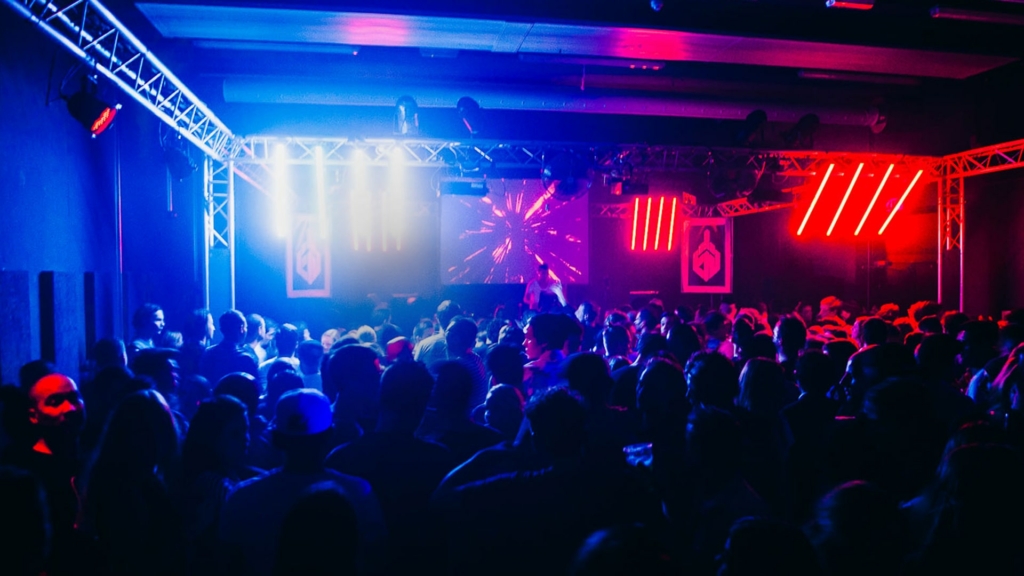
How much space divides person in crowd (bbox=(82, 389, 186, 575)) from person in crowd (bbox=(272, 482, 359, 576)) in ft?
2.32

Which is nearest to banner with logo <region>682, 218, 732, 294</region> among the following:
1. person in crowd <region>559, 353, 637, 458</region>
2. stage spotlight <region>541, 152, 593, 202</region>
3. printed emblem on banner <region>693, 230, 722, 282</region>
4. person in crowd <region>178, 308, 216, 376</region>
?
printed emblem on banner <region>693, 230, 722, 282</region>

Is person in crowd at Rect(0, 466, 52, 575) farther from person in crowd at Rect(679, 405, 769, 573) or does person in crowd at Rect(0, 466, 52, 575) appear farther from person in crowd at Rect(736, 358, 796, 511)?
person in crowd at Rect(736, 358, 796, 511)

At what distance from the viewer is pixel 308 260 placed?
33.5 feet

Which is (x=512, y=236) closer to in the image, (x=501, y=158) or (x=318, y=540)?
(x=501, y=158)

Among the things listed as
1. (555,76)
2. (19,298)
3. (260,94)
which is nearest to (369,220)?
(260,94)

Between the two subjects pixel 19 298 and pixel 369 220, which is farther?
pixel 369 220

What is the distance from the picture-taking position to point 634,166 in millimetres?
8828

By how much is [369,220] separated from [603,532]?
36.9 ft

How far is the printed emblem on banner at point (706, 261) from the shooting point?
13.6 metres

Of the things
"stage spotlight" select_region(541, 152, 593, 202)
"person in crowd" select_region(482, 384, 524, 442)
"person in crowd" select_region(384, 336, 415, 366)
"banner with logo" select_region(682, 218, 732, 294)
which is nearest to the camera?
"person in crowd" select_region(482, 384, 524, 442)

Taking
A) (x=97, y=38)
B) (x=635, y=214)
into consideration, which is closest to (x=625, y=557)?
(x=97, y=38)

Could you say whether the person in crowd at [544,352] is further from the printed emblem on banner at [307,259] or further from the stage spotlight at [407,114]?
the printed emblem on banner at [307,259]

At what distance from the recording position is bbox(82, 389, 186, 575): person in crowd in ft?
6.31

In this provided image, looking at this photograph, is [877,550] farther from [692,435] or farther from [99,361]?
[99,361]
